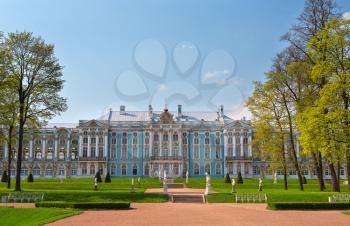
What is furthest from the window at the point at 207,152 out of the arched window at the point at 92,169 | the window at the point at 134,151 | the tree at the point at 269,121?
the tree at the point at 269,121

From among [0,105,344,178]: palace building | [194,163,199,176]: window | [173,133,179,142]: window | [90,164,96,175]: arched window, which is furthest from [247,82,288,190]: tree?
[90,164,96,175]: arched window

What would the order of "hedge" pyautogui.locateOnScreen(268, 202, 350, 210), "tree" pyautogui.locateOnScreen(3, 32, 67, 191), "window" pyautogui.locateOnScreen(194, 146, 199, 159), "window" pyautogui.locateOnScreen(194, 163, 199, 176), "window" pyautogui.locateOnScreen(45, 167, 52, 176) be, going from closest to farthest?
"hedge" pyautogui.locateOnScreen(268, 202, 350, 210), "tree" pyautogui.locateOnScreen(3, 32, 67, 191), "window" pyautogui.locateOnScreen(45, 167, 52, 176), "window" pyautogui.locateOnScreen(194, 163, 199, 176), "window" pyautogui.locateOnScreen(194, 146, 199, 159)

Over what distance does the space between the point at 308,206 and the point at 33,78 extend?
74.4ft

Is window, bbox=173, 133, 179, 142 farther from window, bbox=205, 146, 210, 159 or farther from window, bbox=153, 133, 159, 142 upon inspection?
window, bbox=205, 146, 210, 159

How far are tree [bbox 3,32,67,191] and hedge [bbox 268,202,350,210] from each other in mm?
19497

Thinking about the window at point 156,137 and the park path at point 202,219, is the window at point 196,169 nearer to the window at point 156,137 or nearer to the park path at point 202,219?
the window at point 156,137

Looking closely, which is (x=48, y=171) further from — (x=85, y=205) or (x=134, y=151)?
(x=85, y=205)

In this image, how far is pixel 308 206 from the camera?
22625mm

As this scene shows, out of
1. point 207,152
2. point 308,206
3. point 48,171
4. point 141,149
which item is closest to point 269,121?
point 308,206

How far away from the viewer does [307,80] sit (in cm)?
3198

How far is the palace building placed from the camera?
253ft

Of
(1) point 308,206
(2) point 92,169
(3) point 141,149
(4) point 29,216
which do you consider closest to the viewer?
(4) point 29,216

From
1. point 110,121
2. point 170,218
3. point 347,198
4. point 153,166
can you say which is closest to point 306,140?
point 347,198

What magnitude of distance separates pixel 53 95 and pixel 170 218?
19687 millimetres
